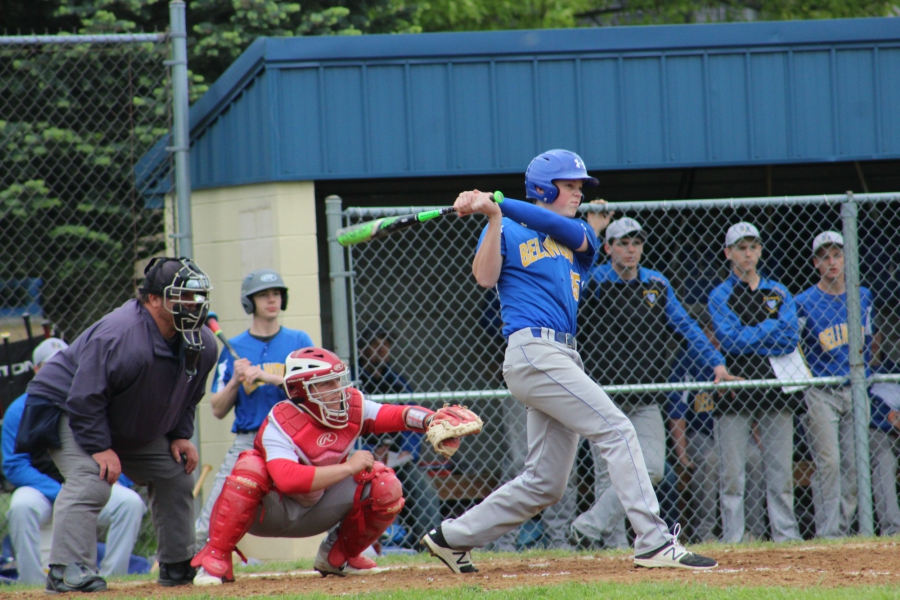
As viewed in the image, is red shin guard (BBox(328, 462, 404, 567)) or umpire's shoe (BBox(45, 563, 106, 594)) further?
red shin guard (BBox(328, 462, 404, 567))

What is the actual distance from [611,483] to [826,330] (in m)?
1.88

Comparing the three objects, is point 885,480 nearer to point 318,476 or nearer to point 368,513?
point 368,513

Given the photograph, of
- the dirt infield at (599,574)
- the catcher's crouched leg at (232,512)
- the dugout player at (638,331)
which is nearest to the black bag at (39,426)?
the dirt infield at (599,574)

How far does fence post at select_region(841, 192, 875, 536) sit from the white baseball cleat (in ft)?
12.5

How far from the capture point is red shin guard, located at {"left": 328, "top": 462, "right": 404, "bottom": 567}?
4.79 m

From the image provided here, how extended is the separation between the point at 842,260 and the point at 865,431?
123cm

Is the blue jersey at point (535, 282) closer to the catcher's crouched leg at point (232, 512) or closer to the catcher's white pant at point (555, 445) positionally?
the catcher's white pant at point (555, 445)

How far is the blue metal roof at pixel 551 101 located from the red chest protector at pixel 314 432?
2363 mm

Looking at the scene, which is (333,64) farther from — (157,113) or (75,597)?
(75,597)

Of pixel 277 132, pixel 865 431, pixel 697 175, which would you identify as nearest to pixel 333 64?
pixel 277 132

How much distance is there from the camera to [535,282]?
14.9 feet

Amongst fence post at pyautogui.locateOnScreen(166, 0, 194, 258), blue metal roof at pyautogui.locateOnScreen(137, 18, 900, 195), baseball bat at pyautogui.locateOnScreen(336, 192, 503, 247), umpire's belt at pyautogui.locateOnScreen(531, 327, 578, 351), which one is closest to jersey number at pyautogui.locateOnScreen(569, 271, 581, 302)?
umpire's belt at pyautogui.locateOnScreen(531, 327, 578, 351)

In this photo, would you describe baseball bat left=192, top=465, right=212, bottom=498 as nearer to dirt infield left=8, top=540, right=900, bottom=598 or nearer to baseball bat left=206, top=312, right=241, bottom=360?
baseball bat left=206, top=312, right=241, bottom=360

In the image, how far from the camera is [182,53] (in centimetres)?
627
